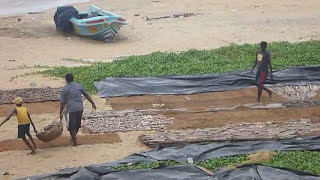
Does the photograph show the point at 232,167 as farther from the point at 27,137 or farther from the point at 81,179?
the point at 27,137

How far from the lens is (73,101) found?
10.8 meters

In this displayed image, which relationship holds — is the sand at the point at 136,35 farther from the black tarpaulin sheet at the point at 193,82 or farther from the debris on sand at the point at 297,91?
the debris on sand at the point at 297,91

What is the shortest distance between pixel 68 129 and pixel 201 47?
1225cm

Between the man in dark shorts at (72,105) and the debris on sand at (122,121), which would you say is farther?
the debris on sand at (122,121)

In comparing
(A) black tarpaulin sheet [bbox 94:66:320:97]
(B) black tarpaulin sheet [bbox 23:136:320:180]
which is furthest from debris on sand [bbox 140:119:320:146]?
(A) black tarpaulin sheet [bbox 94:66:320:97]

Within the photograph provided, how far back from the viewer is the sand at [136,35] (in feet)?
37.4

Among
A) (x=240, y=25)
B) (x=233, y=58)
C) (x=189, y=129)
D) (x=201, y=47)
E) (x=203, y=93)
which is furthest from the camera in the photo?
(x=240, y=25)

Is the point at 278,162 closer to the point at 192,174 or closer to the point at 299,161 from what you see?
the point at 299,161

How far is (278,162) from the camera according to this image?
9.20 m

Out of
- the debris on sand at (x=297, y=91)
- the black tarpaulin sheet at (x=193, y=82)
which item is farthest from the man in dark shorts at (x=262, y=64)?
the black tarpaulin sheet at (x=193, y=82)

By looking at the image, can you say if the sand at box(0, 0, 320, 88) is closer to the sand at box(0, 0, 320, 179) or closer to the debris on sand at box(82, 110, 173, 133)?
the sand at box(0, 0, 320, 179)

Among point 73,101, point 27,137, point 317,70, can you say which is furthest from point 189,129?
point 317,70

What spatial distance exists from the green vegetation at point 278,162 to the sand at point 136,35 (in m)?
1.31

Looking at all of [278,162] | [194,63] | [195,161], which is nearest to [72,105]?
[195,161]
